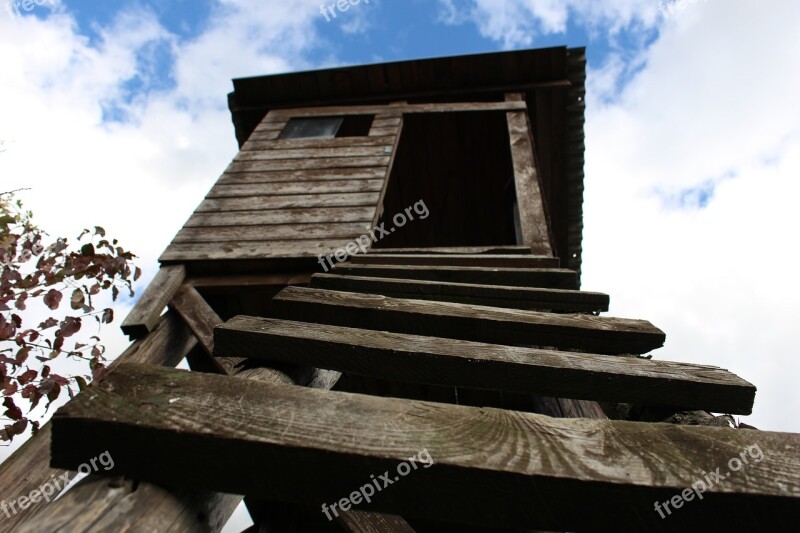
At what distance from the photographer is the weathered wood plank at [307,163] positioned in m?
4.95

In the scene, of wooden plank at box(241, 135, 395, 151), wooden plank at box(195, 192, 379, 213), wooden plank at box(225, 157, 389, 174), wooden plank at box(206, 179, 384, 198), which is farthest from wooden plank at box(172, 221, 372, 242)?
wooden plank at box(241, 135, 395, 151)

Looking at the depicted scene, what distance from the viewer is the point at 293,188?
4.64 m

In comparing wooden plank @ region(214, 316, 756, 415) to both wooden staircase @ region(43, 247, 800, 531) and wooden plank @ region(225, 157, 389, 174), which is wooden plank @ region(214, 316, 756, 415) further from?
wooden plank @ region(225, 157, 389, 174)

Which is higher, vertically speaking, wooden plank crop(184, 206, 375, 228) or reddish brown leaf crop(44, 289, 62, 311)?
wooden plank crop(184, 206, 375, 228)

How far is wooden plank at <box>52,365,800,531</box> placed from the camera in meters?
0.98

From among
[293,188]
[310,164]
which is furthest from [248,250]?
[310,164]

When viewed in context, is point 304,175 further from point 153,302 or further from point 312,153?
point 153,302

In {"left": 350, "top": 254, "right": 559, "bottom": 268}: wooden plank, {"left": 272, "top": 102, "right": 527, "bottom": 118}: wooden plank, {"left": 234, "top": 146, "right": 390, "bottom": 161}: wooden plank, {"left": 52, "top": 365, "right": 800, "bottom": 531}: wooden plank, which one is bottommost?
{"left": 52, "top": 365, "right": 800, "bottom": 531}: wooden plank

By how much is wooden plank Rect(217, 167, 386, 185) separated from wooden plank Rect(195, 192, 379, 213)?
0.30 meters

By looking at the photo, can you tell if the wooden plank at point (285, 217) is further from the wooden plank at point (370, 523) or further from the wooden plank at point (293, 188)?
the wooden plank at point (370, 523)

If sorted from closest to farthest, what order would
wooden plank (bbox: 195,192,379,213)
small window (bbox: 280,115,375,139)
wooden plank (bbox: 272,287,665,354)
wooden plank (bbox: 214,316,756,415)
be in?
wooden plank (bbox: 214,316,756,415) < wooden plank (bbox: 272,287,665,354) < wooden plank (bbox: 195,192,379,213) < small window (bbox: 280,115,375,139)

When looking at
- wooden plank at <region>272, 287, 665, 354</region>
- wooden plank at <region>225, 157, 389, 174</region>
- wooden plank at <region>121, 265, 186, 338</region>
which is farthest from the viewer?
wooden plank at <region>225, 157, 389, 174</region>

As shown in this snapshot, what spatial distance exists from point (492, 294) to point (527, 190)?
7.89ft

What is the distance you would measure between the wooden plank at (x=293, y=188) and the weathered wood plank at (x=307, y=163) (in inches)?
11.9
